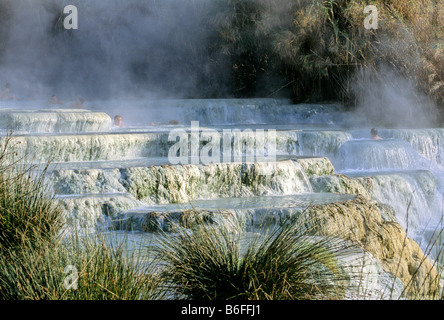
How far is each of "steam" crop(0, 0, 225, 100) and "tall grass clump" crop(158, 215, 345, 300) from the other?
13265 millimetres

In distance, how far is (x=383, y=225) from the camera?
19.7 ft

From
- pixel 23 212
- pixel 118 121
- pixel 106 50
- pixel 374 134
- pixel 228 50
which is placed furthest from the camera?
pixel 106 50

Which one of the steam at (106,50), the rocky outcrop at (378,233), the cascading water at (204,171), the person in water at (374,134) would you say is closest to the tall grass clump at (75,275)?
the cascading water at (204,171)

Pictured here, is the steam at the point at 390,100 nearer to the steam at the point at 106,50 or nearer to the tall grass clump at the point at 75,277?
the steam at the point at 106,50

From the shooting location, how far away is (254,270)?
2.96 metres

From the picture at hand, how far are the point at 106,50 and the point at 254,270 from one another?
48.3 ft

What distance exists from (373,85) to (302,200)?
23.4ft

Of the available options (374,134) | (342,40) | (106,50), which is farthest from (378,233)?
(106,50)

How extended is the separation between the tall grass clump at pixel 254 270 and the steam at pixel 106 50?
1327cm

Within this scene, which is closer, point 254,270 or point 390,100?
point 254,270

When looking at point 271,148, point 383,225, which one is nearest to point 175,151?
point 271,148

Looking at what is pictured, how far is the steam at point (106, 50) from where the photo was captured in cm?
1623

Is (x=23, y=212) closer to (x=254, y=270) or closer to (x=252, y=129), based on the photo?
(x=254, y=270)

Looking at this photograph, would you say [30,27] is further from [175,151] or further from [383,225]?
[383,225]
